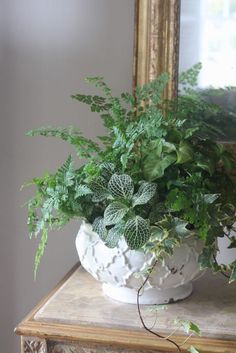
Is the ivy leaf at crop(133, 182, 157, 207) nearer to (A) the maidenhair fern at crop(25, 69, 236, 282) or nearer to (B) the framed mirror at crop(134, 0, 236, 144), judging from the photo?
(A) the maidenhair fern at crop(25, 69, 236, 282)

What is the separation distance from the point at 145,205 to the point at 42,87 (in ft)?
2.06

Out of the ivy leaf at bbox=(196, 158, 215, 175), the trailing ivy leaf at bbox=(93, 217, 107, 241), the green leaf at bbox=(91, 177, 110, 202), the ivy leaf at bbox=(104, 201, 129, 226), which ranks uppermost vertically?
the ivy leaf at bbox=(196, 158, 215, 175)

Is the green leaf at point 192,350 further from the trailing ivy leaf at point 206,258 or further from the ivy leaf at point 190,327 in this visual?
the trailing ivy leaf at point 206,258

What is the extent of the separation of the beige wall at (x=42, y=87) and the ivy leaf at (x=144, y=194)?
53cm

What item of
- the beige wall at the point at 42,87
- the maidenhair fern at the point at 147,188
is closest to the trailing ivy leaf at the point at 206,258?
the maidenhair fern at the point at 147,188

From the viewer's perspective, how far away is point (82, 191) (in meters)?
0.87

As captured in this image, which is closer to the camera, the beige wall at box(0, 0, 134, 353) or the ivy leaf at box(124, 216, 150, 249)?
the ivy leaf at box(124, 216, 150, 249)

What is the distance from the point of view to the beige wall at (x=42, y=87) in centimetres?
130

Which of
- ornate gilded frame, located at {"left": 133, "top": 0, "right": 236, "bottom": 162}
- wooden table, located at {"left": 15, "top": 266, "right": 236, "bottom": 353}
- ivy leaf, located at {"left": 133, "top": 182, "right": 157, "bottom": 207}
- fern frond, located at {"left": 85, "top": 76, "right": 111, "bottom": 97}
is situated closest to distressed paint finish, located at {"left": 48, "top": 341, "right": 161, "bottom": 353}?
wooden table, located at {"left": 15, "top": 266, "right": 236, "bottom": 353}

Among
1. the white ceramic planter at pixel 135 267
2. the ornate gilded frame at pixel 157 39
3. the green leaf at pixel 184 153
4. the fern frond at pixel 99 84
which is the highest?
the ornate gilded frame at pixel 157 39

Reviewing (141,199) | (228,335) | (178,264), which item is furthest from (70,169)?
(228,335)

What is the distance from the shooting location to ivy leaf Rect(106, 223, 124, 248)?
32.9 inches

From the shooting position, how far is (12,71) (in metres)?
1.36

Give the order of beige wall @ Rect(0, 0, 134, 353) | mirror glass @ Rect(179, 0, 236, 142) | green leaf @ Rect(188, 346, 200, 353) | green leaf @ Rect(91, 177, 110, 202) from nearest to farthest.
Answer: green leaf @ Rect(188, 346, 200, 353)
green leaf @ Rect(91, 177, 110, 202)
mirror glass @ Rect(179, 0, 236, 142)
beige wall @ Rect(0, 0, 134, 353)
